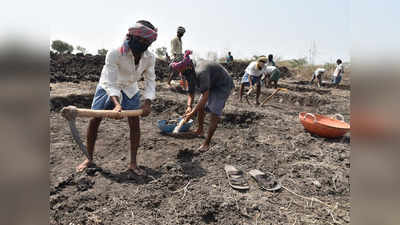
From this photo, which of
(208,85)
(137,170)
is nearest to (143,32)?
(208,85)

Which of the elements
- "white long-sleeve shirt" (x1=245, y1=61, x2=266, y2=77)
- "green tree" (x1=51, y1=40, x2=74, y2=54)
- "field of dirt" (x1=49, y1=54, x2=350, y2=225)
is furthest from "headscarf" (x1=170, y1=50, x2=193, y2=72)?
"green tree" (x1=51, y1=40, x2=74, y2=54)

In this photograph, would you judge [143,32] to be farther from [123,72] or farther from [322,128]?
[322,128]

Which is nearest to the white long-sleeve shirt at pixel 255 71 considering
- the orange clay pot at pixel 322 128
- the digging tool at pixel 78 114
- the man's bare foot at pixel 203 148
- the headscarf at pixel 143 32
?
the orange clay pot at pixel 322 128

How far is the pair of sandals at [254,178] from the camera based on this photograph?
2.75 metres

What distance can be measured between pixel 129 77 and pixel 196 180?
1378 mm

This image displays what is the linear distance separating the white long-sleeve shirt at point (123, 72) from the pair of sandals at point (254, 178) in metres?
1.29

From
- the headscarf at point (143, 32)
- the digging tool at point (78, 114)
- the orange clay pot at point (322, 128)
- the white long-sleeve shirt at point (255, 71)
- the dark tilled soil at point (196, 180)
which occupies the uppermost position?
the white long-sleeve shirt at point (255, 71)

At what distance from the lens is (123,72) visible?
2.77m

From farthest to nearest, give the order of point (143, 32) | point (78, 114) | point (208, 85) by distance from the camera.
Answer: point (208, 85) → point (143, 32) → point (78, 114)

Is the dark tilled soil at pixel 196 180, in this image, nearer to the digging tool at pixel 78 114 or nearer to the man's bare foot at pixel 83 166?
the man's bare foot at pixel 83 166

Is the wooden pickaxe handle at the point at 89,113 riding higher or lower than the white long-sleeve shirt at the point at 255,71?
lower

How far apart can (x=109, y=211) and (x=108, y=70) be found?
55.5 inches

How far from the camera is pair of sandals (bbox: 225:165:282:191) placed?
2.75 m
